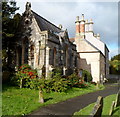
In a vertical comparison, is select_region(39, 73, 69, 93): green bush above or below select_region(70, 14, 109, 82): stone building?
below

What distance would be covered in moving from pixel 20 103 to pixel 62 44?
12.3m

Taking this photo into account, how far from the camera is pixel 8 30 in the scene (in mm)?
16344

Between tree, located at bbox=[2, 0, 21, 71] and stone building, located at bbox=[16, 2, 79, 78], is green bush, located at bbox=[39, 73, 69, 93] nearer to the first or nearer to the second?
stone building, located at bbox=[16, 2, 79, 78]

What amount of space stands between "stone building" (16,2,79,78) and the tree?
37.9 inches

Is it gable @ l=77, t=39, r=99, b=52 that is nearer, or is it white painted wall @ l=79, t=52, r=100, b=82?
white painted wall @ l=79, t=52, r=100, b=82

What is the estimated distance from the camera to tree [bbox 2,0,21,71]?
48.2 ft

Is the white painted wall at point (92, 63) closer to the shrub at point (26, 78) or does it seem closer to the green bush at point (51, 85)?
the green bush at point (51, 85)

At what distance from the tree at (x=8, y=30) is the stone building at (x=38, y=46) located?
0.96m

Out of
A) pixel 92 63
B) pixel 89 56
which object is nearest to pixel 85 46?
pixel 89 56

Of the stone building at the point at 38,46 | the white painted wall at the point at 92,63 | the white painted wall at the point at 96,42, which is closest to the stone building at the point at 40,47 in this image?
the stone building at the point at 38,46

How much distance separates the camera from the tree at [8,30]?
14703mm

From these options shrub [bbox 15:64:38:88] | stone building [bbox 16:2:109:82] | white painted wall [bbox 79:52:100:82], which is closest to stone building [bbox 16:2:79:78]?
stone building [bbox 16:2:109:82]

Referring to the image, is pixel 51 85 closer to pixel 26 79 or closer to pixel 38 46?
pixel 26 79

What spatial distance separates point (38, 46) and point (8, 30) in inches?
167
